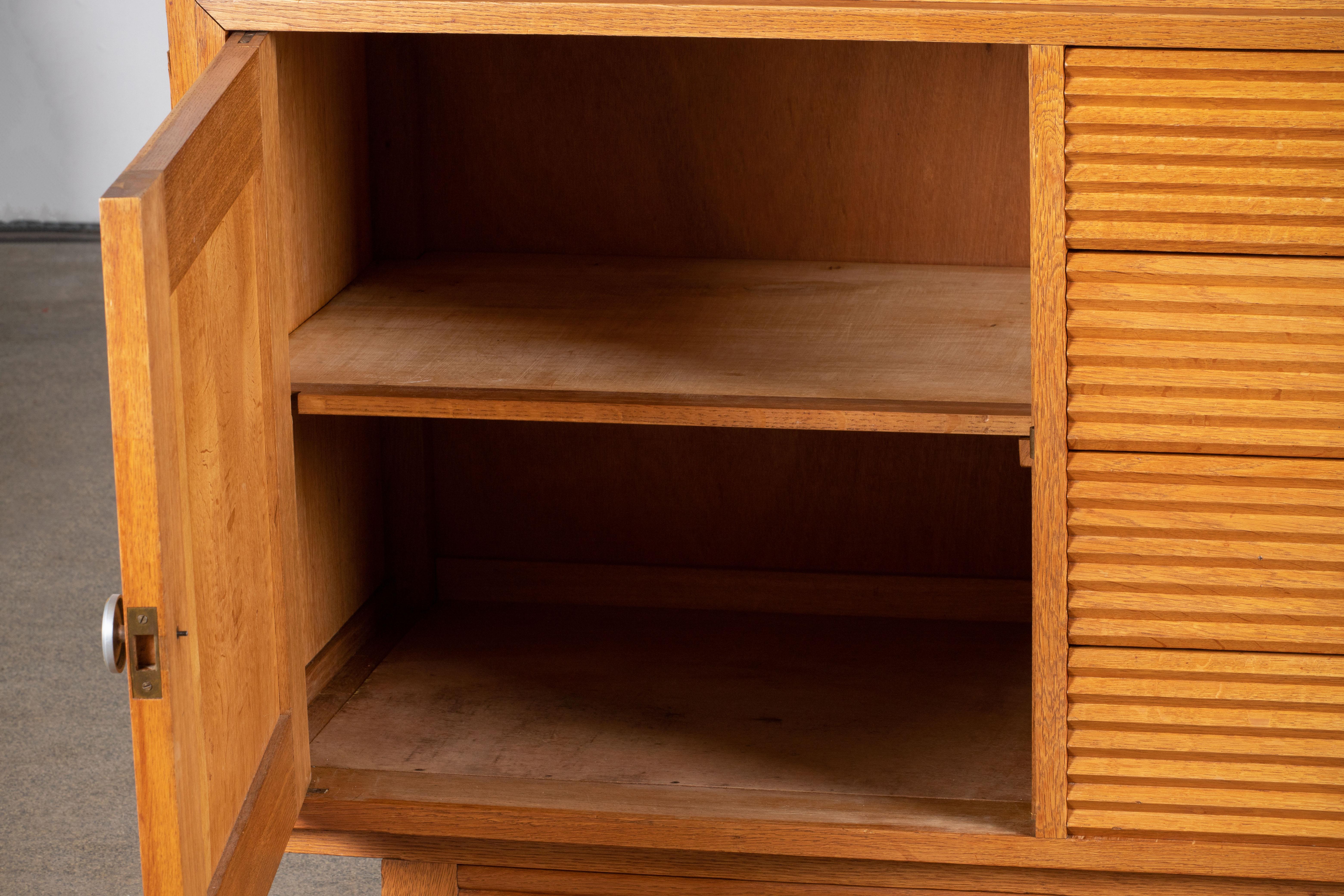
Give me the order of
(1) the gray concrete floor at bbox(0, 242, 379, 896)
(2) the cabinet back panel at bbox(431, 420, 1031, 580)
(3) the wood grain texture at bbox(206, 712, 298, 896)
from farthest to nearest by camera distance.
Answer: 1. (1) the gray concrete floor at bbox(0, 242, 379, 896)
2. (2) the cabinet back panel at bbox(431, 420, 1031, 580)
3. (3) the wood grain texture at bbox(206, 712, 298, 896)

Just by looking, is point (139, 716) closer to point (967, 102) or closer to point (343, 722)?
point (343, 722)

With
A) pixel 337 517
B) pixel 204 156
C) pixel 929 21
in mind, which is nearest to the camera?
pixel 204 156

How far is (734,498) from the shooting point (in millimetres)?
1967

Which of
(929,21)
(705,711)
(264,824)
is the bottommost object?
(705,711)

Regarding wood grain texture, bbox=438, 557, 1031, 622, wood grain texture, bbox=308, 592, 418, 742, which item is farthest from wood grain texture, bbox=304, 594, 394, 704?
wood grain texture, bbox=438, 557, 1031, 622

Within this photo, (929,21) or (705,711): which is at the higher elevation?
(929,21)

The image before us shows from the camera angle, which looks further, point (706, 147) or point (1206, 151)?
point (706, 147)

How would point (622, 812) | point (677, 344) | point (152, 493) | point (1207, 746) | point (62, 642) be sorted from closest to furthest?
point (152, 493), point (1207, 746), point (622, 812), point (677, 344), point (62, 642)

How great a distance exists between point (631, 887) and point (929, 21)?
0.89m

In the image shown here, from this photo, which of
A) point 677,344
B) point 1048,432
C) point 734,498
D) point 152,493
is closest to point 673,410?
point 677,344

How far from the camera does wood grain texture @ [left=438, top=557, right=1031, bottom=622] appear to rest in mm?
1940

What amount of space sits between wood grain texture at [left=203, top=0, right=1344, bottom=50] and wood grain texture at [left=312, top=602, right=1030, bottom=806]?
2.40 feet

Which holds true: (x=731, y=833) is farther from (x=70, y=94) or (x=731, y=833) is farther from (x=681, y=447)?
(x=70, y=94)

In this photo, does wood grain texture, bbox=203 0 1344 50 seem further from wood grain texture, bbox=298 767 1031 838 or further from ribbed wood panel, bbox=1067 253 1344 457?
wood grain texture, bbox=298 767 1031 838
